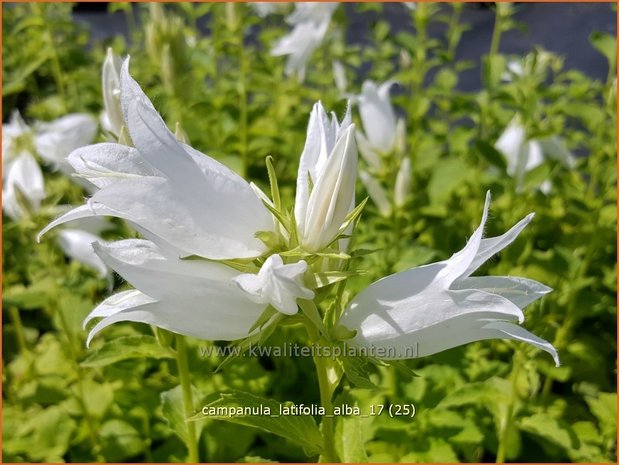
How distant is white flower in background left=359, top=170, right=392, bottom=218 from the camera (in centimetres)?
228

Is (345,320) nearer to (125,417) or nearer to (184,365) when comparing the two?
(184,365)

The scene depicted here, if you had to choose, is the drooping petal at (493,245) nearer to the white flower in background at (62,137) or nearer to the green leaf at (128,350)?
the green leaf at (128,350)

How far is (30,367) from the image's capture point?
2.10 metres

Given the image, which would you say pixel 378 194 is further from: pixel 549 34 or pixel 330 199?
pixel 549 34

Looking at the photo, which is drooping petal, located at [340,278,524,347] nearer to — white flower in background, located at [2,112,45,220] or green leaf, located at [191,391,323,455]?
green leaf, located at [191,391,323,455]

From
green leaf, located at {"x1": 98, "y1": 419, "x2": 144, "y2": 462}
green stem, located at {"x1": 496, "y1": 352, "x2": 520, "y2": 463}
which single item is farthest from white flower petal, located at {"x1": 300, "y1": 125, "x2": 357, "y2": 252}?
green leaf, located at {"x1": 98, "y1": 419, "x2": 144, "y2": 462}

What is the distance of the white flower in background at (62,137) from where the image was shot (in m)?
2.45

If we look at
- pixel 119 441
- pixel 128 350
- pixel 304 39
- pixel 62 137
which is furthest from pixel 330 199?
pixel 304 39

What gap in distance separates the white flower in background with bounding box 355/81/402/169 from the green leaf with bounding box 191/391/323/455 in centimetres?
144

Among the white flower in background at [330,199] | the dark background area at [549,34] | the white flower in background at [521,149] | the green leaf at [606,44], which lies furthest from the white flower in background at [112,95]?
the dark background area at [549,34]

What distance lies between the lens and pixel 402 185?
7.38 ft

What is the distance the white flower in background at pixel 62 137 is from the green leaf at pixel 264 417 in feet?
5.71

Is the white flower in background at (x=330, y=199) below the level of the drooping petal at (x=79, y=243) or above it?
above

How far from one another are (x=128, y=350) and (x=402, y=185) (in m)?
1.29
